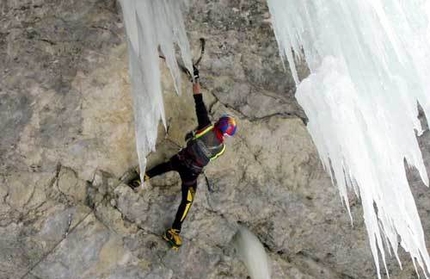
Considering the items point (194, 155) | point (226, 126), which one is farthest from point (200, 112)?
point (194, 155)

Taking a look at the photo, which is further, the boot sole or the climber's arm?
the boot sole

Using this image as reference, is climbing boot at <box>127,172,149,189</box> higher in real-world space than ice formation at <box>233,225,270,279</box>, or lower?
higher

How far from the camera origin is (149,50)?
6.41 meters

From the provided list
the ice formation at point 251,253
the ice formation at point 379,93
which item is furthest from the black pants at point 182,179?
the ice formation at point 379,93

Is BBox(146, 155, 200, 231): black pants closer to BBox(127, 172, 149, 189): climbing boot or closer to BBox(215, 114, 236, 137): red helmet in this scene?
BBox(127, 172, 149, 189): climbing boot

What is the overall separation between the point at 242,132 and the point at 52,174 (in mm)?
2341

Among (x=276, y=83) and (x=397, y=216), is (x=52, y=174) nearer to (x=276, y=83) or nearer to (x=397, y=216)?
(x=276, y=83)

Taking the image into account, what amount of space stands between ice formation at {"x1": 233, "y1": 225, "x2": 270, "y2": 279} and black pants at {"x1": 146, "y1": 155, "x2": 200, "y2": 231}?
941 mm

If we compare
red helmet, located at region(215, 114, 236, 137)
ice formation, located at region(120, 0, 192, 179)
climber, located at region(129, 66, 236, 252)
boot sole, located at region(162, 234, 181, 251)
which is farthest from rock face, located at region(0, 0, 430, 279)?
red helmet, located at region(215, 114, 236, 137)

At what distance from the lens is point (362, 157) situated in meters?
4.98

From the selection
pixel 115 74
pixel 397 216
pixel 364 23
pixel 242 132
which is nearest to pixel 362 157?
pixel 397 216

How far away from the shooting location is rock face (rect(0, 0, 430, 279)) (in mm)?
6750

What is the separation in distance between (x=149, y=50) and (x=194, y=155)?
1272 millimetres

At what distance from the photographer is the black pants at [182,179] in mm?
6824
